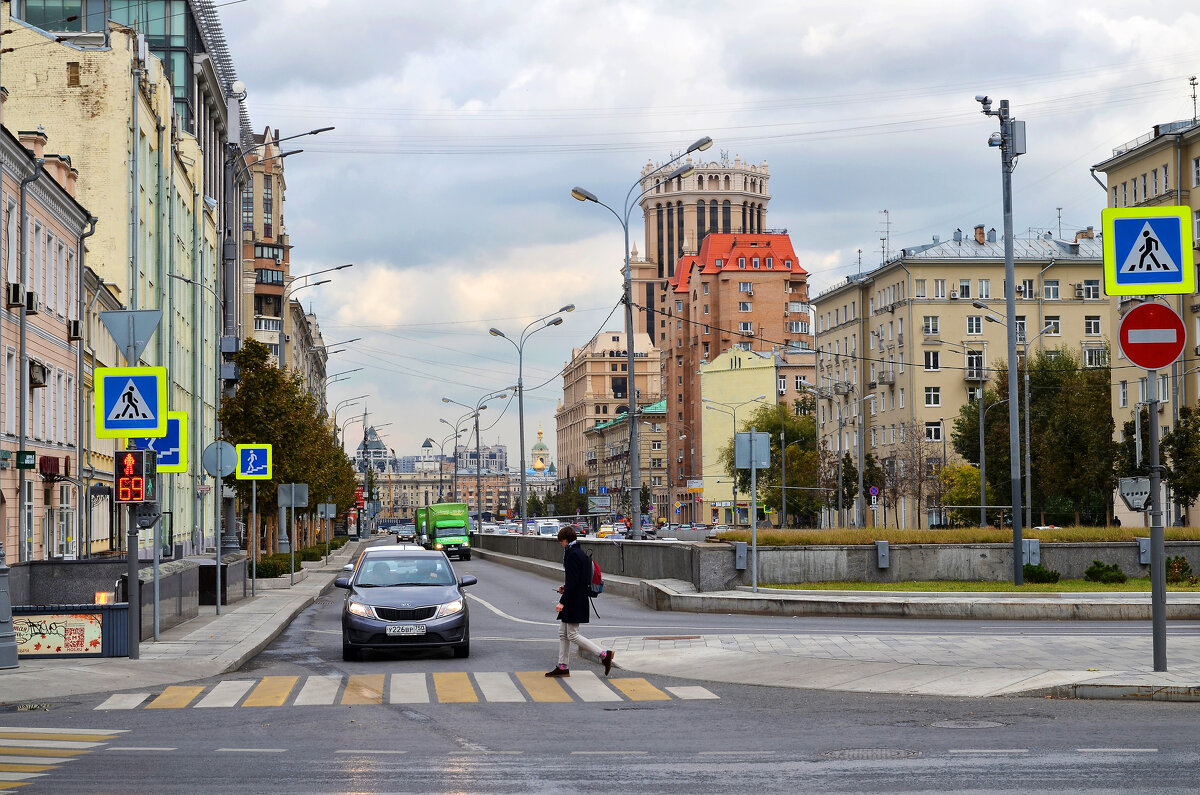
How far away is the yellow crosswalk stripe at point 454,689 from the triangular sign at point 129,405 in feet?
16.6

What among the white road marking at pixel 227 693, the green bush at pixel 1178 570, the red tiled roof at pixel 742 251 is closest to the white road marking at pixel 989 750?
the white road marking at pixel 227 693

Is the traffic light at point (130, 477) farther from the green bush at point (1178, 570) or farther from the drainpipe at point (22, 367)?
the green bush at point (1178, 570)

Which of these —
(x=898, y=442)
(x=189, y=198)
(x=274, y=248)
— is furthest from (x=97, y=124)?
(x=274, y=248)

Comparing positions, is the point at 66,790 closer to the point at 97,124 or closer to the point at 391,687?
the point at 391,687

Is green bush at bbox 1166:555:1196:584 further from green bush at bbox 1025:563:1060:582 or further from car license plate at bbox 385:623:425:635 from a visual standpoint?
car license plate at bbox 385:623:425:635

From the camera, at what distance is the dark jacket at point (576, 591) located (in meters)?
16.4

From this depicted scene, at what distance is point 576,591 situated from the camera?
16.5 metres

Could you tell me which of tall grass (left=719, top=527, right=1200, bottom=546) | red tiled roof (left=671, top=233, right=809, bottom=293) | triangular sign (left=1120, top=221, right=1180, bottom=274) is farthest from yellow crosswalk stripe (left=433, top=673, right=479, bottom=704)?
red tiled roof (left=671, top=233, right=809, bottom=293)

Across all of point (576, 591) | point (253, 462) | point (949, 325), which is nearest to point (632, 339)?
point (253, 462)

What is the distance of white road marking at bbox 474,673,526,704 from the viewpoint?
46.9 ft

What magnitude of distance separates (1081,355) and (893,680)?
93674 mm

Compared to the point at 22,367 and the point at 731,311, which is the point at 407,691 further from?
the point at 731,311

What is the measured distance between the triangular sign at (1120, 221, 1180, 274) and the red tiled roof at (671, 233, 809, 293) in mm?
152113

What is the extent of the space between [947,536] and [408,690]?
17707mm
